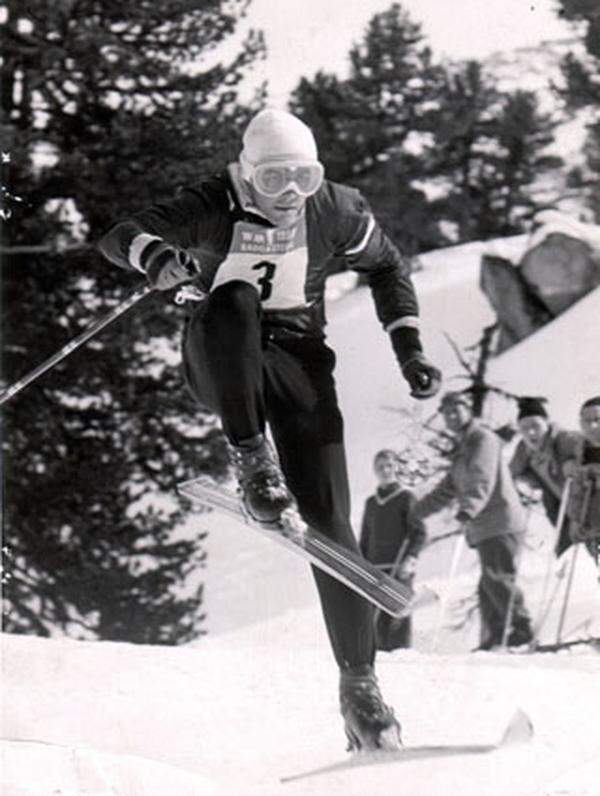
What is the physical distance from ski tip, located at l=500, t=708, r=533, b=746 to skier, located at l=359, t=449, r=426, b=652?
194 mm

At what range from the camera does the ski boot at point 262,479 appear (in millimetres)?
2512

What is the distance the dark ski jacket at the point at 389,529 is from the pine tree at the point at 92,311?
12.6 inches

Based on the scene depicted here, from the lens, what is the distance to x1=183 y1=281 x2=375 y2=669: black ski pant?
2.52 meters

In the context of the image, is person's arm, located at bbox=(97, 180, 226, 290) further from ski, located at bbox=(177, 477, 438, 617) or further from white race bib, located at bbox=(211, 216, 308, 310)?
ski, located at bbox=(177, 477, 438, 617)

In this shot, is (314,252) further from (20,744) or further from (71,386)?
(20,744)

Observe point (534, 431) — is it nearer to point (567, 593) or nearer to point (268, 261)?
point (567, 593)

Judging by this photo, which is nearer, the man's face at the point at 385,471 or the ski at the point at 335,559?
the ski at the point at 335,559

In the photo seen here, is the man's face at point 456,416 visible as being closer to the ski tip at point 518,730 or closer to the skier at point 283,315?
the skier at point 283,315

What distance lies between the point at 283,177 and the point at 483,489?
58 centimetres

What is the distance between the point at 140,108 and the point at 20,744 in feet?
3.52

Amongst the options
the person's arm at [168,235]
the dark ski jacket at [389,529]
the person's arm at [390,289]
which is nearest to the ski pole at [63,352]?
the person's arm at [168,235]

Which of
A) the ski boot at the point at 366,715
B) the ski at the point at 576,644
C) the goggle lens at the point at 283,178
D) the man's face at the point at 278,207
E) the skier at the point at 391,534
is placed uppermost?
the goggle lens at the point at 283,178

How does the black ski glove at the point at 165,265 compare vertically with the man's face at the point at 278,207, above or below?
below

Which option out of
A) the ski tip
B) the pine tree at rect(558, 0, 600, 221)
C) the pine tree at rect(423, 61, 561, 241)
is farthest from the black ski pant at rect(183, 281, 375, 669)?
the pine tree at rect(558, 0, 600, 221)
